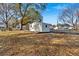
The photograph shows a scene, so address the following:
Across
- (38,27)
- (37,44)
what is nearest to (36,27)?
(38,27)

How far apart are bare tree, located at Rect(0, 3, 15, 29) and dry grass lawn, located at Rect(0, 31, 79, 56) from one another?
0.48 ft

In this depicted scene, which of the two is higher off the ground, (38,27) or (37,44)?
(38,27)

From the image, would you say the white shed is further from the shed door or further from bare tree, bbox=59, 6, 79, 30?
bare tree, bbox=59, 6, 79, 30

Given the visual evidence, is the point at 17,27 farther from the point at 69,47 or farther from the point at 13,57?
the point at 69,47

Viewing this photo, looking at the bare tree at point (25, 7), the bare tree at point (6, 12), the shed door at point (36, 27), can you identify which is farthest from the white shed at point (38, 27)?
the bare tree at point (6, 12)

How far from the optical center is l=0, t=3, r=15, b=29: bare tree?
2169 millimetres

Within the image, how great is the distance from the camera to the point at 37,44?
216 centimetres

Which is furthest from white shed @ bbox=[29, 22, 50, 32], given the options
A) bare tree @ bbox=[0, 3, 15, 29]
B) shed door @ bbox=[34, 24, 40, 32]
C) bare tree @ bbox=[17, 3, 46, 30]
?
bare tree @ bbox=[0, 3, 15, 29]

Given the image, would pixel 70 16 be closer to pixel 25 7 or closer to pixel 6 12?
pixel 25 7

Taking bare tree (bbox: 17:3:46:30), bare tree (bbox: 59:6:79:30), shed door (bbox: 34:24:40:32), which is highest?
bare tree (bbox: 17:3:46:30)

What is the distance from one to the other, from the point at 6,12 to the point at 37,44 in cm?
50

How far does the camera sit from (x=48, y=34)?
2.19 meters

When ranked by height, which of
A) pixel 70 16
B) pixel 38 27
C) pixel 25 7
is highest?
pixel 25 7

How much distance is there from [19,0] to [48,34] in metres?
0.51
